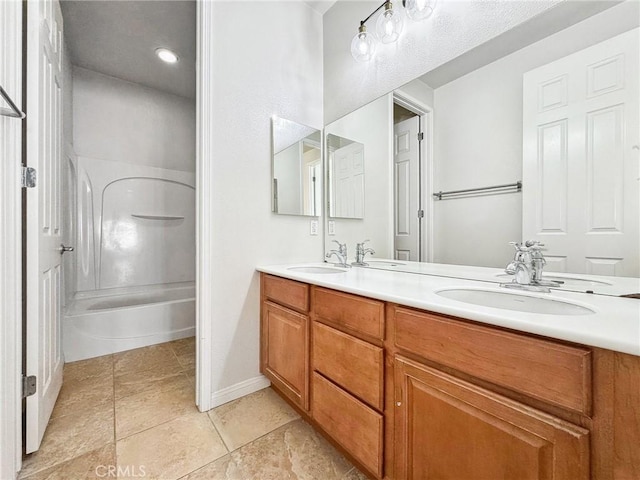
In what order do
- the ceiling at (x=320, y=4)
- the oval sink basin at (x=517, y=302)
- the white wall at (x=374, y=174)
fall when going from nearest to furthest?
the oval sink basin at (x=517, y=302), the white wall at (x=374, y=174), the ceiling at (x=320, y=4)

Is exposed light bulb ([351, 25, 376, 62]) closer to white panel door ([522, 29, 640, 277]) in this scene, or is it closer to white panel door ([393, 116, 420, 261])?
white panel door ([393, 116, 420, 261])

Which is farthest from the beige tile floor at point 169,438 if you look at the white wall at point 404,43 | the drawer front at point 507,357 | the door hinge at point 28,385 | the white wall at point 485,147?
the white wall at point 404,43

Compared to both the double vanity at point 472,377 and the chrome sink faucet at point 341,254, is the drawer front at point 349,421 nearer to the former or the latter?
the double vanity at point 472,377

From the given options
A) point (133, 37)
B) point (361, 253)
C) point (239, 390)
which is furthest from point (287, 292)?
point (133, 37)

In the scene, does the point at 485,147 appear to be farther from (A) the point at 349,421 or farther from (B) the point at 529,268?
(A) the point at 349,421

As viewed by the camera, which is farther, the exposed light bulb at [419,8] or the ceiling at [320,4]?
the ceiling at [320,4]

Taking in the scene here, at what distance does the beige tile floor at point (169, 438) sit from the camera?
43.6 inches

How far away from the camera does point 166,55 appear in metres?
2.51

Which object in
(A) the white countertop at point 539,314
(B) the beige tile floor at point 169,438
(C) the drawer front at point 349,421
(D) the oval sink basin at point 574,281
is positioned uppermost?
(D) the oval sink basin at point 574,281

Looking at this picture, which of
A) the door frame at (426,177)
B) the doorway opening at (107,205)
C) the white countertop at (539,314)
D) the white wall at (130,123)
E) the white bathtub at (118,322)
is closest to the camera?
the white countertop at (539,314)

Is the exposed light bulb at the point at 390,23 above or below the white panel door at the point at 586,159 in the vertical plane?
above

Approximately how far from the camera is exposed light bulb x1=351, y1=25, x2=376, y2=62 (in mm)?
1635

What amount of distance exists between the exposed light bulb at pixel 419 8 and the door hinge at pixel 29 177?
1.93 m

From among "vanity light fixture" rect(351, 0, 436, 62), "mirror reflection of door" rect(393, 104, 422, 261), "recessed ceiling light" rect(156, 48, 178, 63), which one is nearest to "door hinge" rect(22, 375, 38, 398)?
"mirror reflection of door" rect(393, 104, 422, 261)
